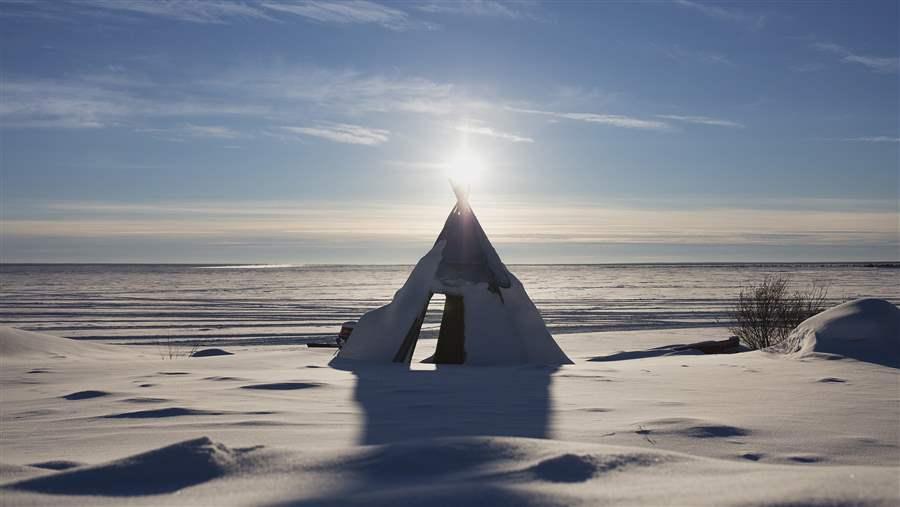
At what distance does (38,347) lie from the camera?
10.8m

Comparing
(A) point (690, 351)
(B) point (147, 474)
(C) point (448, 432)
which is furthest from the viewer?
(A) point (690, 351)

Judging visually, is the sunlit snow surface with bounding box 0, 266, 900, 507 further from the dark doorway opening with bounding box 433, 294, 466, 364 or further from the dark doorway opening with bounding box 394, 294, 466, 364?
the dark doorway opening with bounding box 433, 294, 466, 364

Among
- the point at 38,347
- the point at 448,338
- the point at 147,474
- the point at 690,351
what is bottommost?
the point at 690,351

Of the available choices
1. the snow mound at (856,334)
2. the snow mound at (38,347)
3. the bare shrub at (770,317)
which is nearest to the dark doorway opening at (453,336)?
the snow mound at (856,334)

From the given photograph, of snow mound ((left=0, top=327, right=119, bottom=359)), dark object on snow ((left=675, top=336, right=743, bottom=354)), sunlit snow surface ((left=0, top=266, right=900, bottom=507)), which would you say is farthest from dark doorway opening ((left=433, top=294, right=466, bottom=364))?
snow mound ((left=0, top=327, right=119, bottom=359))

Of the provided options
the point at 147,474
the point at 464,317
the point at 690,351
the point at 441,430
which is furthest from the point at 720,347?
the point at 147,474

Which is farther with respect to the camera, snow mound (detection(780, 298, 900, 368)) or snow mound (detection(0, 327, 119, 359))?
snow mound (detection(0, 327, 119, 359))

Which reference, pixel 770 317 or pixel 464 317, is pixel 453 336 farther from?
pixel 770 317

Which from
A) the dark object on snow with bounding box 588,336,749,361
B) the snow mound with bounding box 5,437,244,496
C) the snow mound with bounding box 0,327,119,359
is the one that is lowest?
the dark object on snow with bounding box 588,336,749,361

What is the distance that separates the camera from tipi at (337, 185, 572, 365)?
31.6 feet

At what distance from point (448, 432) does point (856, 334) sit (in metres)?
7.15

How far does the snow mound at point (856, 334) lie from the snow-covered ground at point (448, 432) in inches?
14.2

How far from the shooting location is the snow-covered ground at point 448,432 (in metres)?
2.67

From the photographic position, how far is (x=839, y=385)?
7.07 metres
